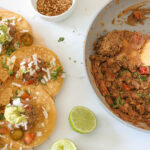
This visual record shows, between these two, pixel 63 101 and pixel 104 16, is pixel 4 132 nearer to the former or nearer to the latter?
pixel 63 101

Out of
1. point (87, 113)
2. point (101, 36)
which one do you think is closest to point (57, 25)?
point (101, 36)

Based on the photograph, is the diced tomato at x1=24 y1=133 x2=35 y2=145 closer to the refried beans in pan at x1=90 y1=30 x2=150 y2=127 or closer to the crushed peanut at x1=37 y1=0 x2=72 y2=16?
the refried beans in pan at x1=90 y1=30 x2=150 y2=127

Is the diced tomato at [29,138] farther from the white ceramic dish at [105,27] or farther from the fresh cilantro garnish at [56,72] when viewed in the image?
the white ceramic dish at [105,27]

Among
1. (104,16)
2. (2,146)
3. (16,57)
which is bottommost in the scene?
(2,146)

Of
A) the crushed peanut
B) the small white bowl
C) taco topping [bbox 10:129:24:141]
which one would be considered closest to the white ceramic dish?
the small white bowl

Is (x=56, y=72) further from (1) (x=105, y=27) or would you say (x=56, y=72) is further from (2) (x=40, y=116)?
(1) (x=105, y=27)

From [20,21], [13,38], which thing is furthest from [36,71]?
[20,21]
